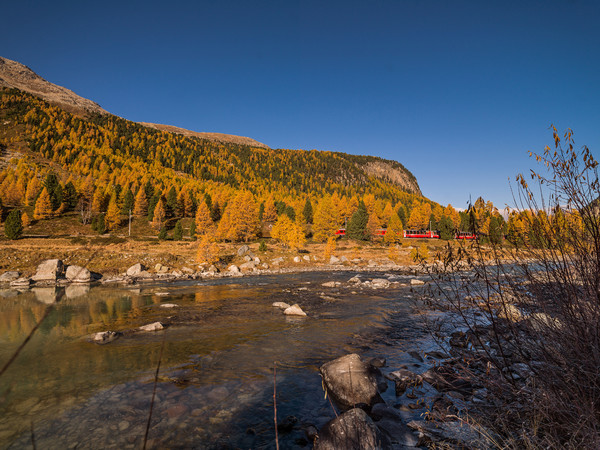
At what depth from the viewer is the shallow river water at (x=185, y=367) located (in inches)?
275

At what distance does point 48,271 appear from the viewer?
31984 millimetres

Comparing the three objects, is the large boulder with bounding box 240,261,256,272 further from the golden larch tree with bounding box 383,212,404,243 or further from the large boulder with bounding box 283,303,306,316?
the golden larch tree with bounding box 383,212,404,243

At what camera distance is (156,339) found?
1301 centimetres

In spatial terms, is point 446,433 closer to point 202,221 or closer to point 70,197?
point 202,221

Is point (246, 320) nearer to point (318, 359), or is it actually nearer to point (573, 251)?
point (318, 359)

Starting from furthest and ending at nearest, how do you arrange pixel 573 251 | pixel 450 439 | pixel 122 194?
1. pixel 122 194
2. pixel 450 439
3. pixel 573 251

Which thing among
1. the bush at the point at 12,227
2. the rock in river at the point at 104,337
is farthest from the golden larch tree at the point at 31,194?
the rock in river at the point at 104,337

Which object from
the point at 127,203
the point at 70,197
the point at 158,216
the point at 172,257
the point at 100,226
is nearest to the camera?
the point at 172,257

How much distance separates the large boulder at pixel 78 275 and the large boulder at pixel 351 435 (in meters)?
34.2

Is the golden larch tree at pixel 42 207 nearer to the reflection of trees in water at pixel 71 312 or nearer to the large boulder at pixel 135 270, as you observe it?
the large boulder at pixel 135 270

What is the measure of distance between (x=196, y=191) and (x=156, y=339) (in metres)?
106

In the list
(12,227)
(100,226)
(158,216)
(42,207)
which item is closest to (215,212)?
(158,216)

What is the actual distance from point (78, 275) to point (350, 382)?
3443 centimetres

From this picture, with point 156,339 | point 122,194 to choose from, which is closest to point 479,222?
point 156,339
